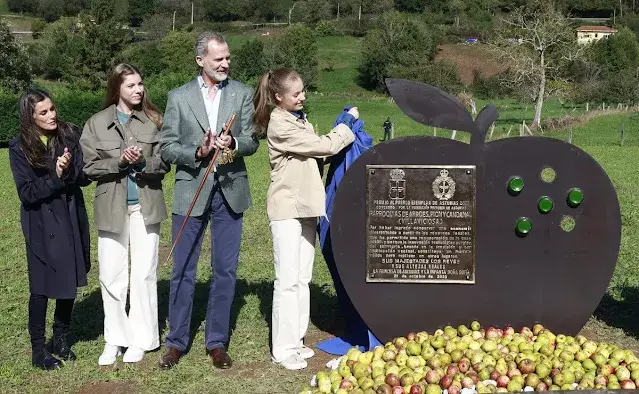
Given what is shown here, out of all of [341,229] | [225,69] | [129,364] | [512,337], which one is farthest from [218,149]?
Result: [512,337]

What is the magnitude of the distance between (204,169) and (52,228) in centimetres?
115

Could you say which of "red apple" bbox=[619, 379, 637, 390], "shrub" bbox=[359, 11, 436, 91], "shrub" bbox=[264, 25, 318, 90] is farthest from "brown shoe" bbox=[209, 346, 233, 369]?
"shrub" bbox=[359, 11, 436, 91]

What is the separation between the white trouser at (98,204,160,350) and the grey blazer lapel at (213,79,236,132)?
85 centimetres

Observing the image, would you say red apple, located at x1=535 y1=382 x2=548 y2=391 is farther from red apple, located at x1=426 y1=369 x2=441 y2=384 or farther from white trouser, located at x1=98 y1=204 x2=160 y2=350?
white trouser, located at x1=98 y1=204 x2=160 y2=350

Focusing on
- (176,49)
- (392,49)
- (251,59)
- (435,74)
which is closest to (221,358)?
(435,74)

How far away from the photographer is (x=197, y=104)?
545 cm

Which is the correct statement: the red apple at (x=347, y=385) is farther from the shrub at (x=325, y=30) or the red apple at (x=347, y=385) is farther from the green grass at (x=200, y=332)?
the shrub at (x=325, y=30)

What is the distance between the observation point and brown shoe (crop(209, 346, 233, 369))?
5672 mm

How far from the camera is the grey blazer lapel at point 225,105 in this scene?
5.47 metres

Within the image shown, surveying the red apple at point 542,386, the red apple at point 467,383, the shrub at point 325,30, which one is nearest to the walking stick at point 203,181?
the red apple at point 467,383

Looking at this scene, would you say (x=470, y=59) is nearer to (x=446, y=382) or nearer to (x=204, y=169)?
(x=204, y=169)

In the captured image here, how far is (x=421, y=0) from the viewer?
108438 millimetres

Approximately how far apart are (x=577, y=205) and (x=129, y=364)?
3.38 meters

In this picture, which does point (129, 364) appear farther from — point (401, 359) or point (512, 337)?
point (512, 337)
